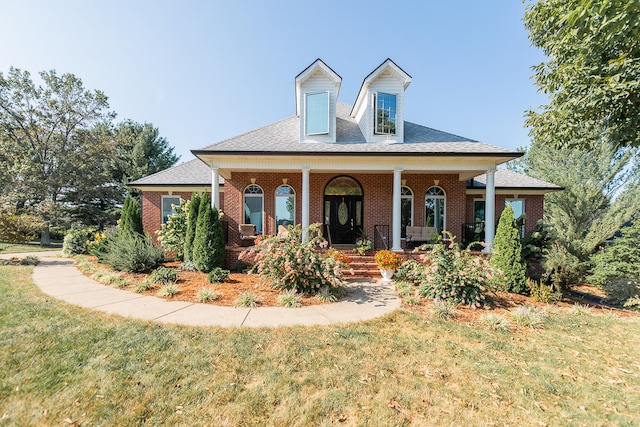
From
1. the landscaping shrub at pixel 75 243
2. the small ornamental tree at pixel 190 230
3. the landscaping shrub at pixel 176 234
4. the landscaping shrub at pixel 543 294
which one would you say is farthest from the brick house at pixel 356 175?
the landscaping shrub at pixel 75 243

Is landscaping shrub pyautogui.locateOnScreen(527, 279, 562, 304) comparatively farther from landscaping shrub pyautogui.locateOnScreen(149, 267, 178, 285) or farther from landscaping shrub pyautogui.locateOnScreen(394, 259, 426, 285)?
landscaping shrub pyautogui.locateOnScreen(149, 267, 178, 285)

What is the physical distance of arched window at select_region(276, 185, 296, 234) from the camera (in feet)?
37.6

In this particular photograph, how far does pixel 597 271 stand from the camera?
7.45 meters

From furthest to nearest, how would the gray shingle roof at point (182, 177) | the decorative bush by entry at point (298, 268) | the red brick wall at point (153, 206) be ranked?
the red brick wall at point (153, 206) < the gray shingle roof at point (182, 177) < the decorative bush by entry at point (298, 268)

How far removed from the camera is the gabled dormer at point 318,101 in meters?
10.2

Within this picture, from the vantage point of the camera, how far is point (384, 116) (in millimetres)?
10344

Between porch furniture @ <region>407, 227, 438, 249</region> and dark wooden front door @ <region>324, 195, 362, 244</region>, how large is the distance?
2163mm

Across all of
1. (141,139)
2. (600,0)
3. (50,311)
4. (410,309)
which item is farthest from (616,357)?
(141,139)

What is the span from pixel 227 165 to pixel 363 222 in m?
6.14

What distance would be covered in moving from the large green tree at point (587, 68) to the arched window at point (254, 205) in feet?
34.1

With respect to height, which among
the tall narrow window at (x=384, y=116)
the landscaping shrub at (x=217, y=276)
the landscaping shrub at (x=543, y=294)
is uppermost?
the tall narrow window at (x=384, y=116)

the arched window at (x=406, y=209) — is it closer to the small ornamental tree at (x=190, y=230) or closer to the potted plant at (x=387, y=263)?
the potted plant at (x=387, y=263)

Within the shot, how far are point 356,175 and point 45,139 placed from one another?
28.2 meters

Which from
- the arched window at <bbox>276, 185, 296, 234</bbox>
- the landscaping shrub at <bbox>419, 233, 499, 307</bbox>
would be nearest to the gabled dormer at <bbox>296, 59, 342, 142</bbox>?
the arched window at <bbox>276, 185, 296, 234</bbox>
